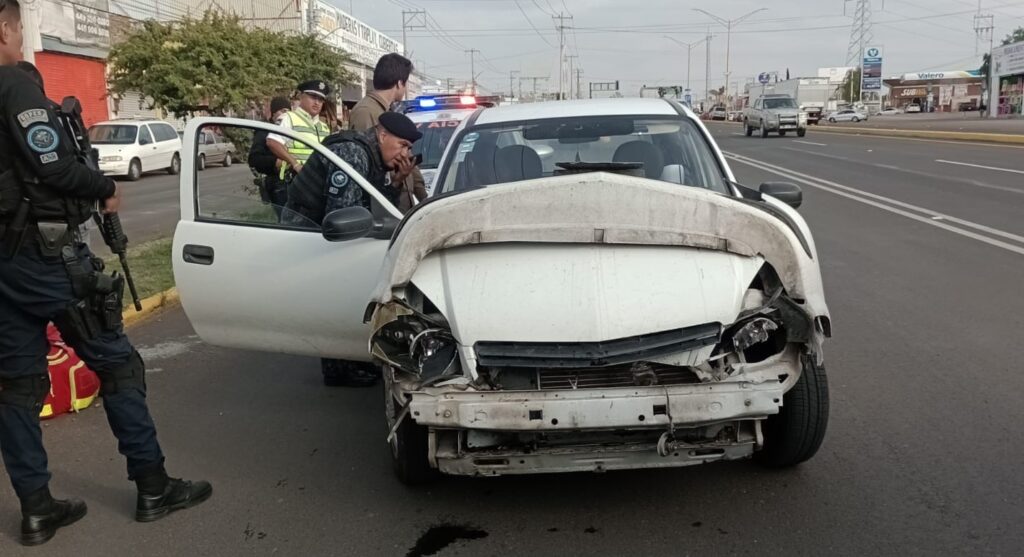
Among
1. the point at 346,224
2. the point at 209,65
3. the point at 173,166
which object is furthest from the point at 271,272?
the point at 173,166

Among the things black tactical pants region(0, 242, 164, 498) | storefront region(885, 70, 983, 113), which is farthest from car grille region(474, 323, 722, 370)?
storefront region(885, 70, 983, 113)

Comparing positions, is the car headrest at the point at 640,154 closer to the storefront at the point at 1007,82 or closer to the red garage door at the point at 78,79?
the red garage door at the point at 78,79

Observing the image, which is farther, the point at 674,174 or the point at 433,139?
the point at 433,139

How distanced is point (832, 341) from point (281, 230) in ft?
12.9

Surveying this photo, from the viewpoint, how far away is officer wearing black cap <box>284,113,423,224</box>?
4598 millimetres

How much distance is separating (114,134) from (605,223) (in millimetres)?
23599

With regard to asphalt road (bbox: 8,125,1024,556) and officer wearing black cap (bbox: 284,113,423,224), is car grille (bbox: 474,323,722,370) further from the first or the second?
officer wearing black cap (bbox: 284,113,423,224)

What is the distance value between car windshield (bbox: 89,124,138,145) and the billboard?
82.4m

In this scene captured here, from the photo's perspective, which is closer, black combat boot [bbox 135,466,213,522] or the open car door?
black combat boot [bbox 135,466,213,522]

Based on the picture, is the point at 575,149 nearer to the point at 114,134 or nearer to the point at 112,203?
the point at 112,203

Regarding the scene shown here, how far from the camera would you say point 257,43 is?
22406 mm

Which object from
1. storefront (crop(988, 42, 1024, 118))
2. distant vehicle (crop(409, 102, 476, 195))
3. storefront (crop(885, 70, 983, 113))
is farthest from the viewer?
storefront (crop(885, 70, 983, 113))

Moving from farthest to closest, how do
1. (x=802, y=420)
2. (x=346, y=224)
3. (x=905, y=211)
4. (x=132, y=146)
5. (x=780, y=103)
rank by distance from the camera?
(x=780, y=103), (x=132, y=146), (x=905, y=211), (x=346, y=224), (x=802, y=420)

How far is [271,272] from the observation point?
434cm
